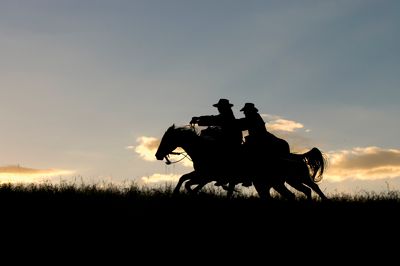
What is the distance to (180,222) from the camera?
436 inches

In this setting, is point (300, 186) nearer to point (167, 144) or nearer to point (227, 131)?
point (227, 131)

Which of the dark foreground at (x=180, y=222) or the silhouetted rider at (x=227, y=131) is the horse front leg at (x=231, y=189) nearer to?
the silhouetted rider at (x=227, y=131)

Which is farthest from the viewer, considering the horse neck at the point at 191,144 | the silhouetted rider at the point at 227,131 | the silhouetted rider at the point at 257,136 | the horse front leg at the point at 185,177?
the horse neck at the point at 191,144

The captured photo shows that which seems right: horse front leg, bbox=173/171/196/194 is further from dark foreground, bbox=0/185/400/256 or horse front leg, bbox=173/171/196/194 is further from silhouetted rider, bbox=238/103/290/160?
silhouetted rider, bbox=238/103/290/160

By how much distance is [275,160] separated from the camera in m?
15.0

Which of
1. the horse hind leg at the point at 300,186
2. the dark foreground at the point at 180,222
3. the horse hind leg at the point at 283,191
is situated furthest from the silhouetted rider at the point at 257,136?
the dark foreground at the point at 180,222

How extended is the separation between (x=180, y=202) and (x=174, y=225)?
90.3 inches

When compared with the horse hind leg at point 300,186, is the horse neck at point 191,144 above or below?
above

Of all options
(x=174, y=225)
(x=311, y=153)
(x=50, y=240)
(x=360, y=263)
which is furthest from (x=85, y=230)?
(x=311, y=153)

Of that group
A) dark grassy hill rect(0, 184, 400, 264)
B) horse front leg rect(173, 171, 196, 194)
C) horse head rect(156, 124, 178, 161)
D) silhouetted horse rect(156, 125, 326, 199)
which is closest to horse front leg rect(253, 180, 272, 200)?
silhouetted horse rect(156, 125, 326, 199)

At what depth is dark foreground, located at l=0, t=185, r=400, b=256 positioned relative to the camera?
9.93 metres

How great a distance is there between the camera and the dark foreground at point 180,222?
9.93 m

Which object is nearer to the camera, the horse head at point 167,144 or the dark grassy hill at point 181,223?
the dark grassy hill at point 181,223

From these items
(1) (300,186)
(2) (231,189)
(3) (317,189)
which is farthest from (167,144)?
(3) (317,189)
